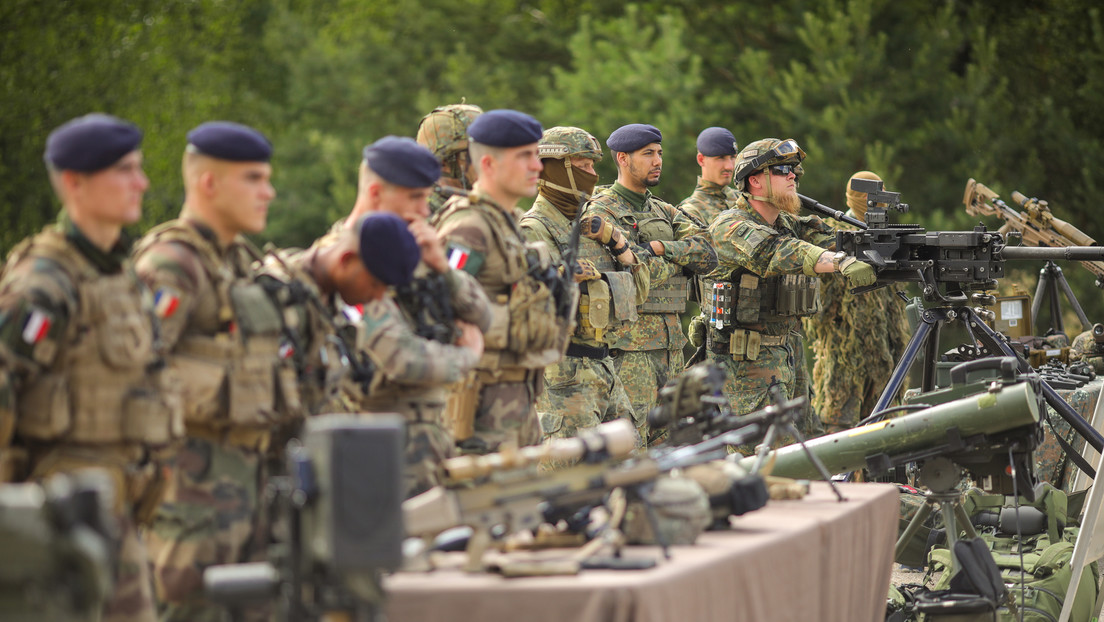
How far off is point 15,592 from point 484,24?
21.6 metres

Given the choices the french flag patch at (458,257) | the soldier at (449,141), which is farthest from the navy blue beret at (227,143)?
the soldier at (449,141)

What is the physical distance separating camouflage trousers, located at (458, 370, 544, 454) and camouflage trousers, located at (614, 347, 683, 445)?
2.49 m

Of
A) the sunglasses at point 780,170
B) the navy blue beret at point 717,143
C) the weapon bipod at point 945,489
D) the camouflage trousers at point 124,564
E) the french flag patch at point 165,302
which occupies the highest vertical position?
the navy blue beret at point 717,143

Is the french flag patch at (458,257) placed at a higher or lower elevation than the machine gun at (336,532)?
higher

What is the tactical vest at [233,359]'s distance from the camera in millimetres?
3965

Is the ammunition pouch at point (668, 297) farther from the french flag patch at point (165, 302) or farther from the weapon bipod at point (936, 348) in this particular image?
the french flag patch at point (165, 302)

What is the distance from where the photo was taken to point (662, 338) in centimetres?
821

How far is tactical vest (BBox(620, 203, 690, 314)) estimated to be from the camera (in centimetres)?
820

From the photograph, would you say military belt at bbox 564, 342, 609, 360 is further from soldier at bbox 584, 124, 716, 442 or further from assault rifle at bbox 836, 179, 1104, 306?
assault rifle at bbox 836, 179, 1104, 306

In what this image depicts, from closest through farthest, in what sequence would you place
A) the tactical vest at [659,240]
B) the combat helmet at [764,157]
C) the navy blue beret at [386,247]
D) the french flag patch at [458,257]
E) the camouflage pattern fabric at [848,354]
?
the navy blue beret at [386,247] < the french flag patch at [458,257] < the tactical vest at [659,240] < the combat helmet at [764,157] < the camouflage pattern fabric at [848,354]

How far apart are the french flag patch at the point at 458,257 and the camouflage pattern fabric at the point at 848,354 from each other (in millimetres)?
5123

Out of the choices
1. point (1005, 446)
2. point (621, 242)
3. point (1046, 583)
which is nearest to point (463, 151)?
point (621, 242)

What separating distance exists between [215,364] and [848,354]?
22.1 feet

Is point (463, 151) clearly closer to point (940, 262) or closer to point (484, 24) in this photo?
point (940, 262)
